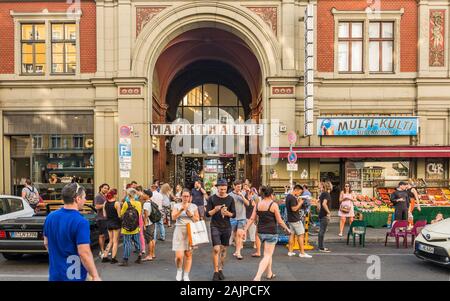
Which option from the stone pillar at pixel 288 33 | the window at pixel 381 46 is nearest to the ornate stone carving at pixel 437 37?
the window at pixel 381 46

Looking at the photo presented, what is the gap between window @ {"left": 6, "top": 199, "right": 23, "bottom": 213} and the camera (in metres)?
10.2

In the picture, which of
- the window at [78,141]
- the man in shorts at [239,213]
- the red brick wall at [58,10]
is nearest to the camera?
the man in shorts at [239,213]

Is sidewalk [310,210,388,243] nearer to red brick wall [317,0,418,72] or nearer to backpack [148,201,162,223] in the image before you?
backpack [148,201,162,223]

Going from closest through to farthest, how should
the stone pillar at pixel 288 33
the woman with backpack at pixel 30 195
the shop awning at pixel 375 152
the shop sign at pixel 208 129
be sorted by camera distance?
the woman with backpack at pixel 30 195 < the shop awning at pixel 375 152 < the shop sign at pixel 208 129 < the stone pillar at pixel 288 33

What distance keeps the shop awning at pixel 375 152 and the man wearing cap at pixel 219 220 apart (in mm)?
8809

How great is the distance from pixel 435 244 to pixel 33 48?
1728 cm

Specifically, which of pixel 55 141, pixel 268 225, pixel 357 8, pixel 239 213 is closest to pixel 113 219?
pixel 239 213

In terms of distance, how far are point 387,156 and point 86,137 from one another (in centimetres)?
1302

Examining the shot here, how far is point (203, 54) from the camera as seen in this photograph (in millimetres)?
24172

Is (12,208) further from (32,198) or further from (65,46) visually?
(65,46)

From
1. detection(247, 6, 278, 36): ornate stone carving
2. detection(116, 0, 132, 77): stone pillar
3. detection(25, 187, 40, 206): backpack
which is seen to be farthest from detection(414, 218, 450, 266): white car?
detection(116, 0, 132, 77): stone pillar

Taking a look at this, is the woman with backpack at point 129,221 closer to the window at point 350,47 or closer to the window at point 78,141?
the window at point 78,141

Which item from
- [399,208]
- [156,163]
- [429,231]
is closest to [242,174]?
[156,163]

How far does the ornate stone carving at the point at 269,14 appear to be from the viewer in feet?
55.7
